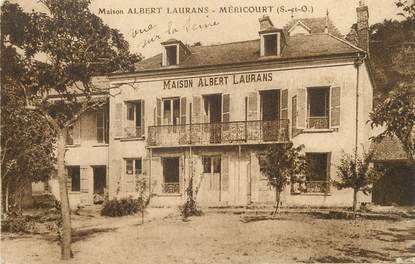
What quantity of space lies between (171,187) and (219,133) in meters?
1.95

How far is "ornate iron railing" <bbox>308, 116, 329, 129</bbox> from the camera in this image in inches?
471

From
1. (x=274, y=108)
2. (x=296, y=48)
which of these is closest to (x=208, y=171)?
(x=274, y=108)

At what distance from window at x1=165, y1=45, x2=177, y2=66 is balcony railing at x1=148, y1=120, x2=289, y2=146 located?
71.5 inches

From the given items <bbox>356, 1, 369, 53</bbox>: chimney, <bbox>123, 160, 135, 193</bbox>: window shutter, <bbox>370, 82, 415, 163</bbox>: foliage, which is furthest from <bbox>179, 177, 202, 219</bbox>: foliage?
<bbox>370, 82, 415, 163</bbox>: foliage

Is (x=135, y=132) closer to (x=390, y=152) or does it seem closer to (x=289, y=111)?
(x=289, y=111)

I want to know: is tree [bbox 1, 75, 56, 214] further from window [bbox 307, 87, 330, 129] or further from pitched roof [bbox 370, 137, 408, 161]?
pitched roof [bbox 370, 137, 408, 161]

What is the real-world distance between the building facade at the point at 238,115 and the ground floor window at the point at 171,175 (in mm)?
28

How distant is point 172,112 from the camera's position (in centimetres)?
1295

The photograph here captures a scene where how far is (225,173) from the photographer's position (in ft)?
41.4

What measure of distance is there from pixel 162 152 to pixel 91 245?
15.3 feet

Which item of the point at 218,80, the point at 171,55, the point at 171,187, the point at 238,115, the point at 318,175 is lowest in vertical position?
the point at 171,187

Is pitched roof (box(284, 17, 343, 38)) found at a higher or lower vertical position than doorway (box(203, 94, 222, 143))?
higher

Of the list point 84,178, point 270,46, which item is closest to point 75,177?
point 84,178

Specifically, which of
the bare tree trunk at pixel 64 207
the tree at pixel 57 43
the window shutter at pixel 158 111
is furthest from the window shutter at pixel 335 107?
the bare tree trunk at pixel 64 207
